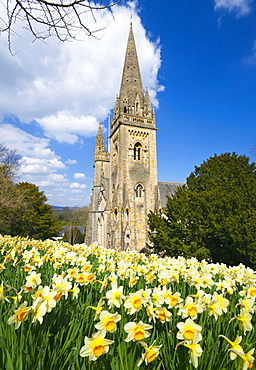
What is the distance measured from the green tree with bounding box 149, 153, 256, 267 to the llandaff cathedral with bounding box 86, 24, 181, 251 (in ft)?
19.8

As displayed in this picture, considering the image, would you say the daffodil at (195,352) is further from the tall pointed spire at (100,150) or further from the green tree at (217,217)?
the tall pointed spire at (100,150)

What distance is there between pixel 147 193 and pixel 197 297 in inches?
795

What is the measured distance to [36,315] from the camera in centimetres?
132

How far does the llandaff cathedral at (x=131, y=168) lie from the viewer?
803 inches

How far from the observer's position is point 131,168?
22.0m

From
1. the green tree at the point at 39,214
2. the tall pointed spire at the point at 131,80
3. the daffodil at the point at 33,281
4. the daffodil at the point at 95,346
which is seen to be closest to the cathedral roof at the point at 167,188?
the tall pointed spire at the point at 131,80

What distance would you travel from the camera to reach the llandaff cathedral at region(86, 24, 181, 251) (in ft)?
66.9

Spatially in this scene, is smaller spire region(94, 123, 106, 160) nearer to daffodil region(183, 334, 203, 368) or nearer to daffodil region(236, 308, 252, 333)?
daffodil region(236, 308, 252, 333)

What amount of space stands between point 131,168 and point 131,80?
1109 cm

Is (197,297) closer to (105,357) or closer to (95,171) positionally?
(105,357)

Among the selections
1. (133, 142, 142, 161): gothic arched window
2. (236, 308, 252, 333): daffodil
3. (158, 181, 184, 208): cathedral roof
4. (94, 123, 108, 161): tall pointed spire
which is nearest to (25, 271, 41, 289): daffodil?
(236, 308, 252, 333): daffodil

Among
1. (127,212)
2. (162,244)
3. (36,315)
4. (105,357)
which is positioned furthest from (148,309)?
(127,212)

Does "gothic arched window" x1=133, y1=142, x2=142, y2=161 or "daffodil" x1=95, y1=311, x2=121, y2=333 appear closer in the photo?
"daffodil" x1=95, y1=311, x2=121, y2=333

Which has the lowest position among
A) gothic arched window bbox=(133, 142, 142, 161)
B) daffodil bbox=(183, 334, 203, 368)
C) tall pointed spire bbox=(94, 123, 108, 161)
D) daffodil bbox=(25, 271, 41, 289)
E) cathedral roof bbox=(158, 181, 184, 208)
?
daffodil bbox=(183, 334, 203, 368)
